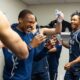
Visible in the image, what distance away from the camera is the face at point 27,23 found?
2.28 meters

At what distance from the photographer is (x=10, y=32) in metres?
1.19

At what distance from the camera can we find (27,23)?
89.9 inches

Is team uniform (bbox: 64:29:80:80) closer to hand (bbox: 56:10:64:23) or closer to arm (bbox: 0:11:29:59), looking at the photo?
hand (bbox: 56:10:64:23)

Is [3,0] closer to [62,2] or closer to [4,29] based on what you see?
[62,2]

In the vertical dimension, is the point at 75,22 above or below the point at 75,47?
above

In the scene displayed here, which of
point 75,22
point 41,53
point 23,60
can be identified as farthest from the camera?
point 75,22

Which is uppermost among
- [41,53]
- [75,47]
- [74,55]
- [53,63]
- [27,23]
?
[27,23]

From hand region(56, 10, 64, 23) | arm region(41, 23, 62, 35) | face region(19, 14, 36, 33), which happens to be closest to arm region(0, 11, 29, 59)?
face region(19, 14, 36, 33)

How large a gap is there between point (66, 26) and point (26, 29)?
→ 131 inches

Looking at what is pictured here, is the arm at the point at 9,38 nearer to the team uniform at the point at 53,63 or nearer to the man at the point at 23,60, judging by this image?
the man at the point at 23,60

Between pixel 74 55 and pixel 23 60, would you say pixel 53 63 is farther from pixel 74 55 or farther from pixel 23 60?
pixel 23 60

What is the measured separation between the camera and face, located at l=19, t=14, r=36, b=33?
2279 mm

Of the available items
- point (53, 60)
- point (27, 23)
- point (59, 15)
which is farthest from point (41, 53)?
point (53, 60)

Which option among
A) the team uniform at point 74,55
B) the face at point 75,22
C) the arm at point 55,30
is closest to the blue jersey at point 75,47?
the team uniform at point 74,55
